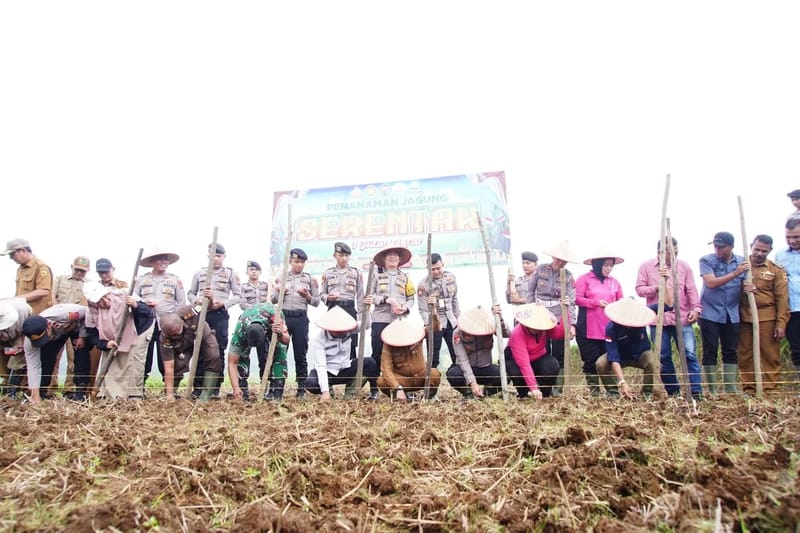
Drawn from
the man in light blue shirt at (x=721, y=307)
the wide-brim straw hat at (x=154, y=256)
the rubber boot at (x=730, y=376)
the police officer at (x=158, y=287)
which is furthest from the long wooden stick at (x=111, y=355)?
the rubber boot at (x=730, y=376)

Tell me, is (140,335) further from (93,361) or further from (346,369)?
(346,369)

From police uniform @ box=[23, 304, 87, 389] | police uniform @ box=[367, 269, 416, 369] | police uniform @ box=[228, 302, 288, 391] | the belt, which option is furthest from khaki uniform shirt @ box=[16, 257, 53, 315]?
police uniform @ box=[367, 269, 416, 369]

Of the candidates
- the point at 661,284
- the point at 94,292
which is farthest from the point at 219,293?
the point at 661,284

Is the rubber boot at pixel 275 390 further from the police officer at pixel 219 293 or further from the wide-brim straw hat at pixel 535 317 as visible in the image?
the wide-brim straw hat at pixel 535 317

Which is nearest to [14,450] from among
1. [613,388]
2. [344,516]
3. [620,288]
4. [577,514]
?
[344,516]

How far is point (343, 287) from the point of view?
6.14 metres

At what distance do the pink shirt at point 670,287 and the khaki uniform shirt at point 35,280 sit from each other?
6718 millimetres

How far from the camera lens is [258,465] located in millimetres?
2537

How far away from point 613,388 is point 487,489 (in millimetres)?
3386

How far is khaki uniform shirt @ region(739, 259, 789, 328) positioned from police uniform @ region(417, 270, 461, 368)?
2908 mm

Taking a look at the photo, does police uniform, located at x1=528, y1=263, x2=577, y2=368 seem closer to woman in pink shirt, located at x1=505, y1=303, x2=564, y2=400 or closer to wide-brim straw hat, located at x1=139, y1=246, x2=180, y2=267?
woman in pink shirt, located at x1=505, y1=303, x2=564, y2=400

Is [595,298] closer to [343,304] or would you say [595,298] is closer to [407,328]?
[407,328]

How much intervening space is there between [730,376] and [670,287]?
103 centimetres

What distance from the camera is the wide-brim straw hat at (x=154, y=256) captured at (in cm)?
585
